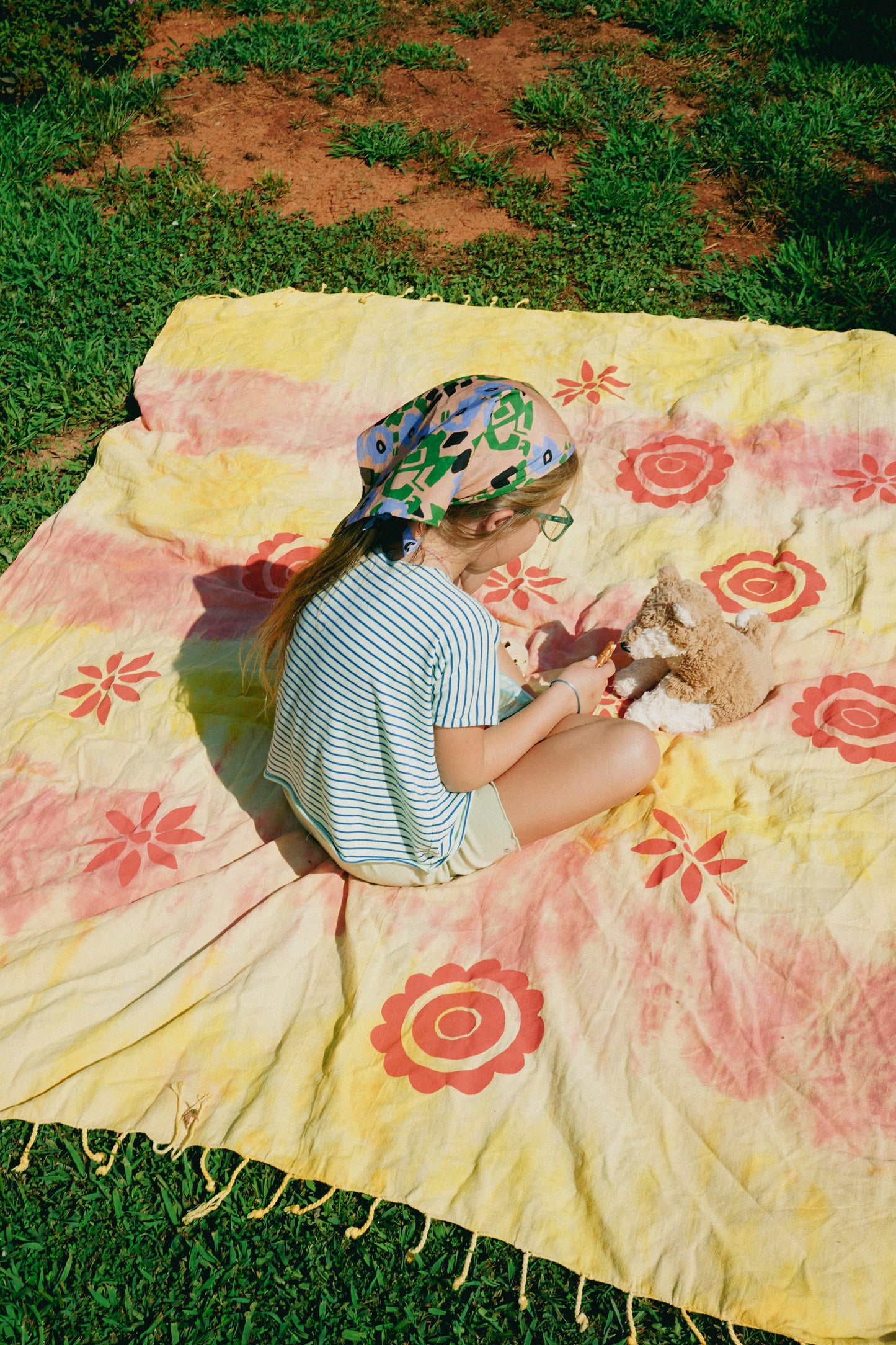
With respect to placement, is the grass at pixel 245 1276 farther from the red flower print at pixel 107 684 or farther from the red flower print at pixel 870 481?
the red flower print at pixel 870 481

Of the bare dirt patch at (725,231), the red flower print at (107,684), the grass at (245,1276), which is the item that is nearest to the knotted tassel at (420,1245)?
the grass at (245,1276)

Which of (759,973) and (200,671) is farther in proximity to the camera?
(200,671)

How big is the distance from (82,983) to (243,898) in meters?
0.41

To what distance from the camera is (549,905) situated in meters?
2.40

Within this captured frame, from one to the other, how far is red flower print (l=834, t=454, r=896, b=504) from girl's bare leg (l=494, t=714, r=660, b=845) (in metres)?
1.33

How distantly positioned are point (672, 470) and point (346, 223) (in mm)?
2535

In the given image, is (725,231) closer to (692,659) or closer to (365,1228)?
(692,659)

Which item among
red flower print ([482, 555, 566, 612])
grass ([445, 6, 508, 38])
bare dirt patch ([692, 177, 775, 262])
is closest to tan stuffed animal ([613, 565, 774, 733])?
red flower print ([482, 555, 566, 612])

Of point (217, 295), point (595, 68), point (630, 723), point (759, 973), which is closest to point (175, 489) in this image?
point (217, 295)

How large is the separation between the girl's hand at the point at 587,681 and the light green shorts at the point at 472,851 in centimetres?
32

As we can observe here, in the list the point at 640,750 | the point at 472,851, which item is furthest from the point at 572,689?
the point at 472,851

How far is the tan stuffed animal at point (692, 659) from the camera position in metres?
2.60

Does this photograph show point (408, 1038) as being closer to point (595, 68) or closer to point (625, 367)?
point (625, 367)

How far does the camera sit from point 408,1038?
88.0 inches
